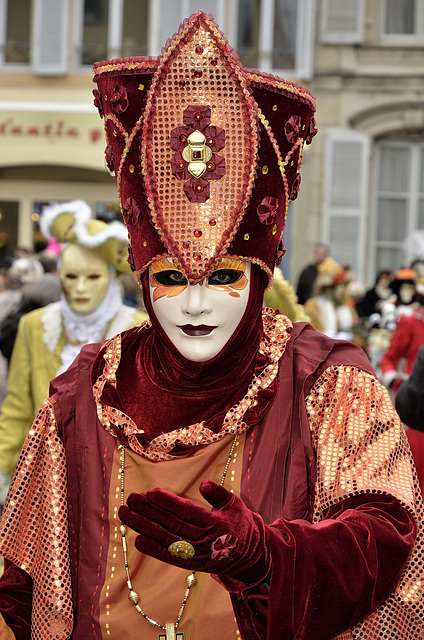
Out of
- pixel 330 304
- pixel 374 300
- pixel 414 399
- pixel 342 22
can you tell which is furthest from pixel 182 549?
pixel 342 22

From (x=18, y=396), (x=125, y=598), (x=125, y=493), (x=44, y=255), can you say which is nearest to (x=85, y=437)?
(x=125, y=493)

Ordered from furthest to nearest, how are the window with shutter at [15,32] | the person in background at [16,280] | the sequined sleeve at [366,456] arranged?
the window with shutter at [15,32] → the person in background at [16,280] → the sequined sleeve at [366,456]

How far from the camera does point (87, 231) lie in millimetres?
4805

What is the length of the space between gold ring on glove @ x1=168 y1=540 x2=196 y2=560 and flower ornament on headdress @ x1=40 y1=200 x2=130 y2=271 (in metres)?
2.95

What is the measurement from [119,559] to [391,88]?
12.8 m

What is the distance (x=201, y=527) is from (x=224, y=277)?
0.65 metres

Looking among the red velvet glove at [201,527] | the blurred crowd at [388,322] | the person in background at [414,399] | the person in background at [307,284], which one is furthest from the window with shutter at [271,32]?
the red velvet glove at [201,527]

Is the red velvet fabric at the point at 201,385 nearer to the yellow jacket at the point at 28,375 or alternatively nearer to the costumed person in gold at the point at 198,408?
the costumed person in gold at the point at 198,408

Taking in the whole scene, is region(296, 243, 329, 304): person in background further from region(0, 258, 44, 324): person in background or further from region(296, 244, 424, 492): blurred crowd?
region(0, 258, 44, 324): person in background

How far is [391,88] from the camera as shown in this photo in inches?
566

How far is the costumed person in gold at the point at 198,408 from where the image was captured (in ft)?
7.28

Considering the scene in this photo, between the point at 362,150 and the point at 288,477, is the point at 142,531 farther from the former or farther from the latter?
the point at 362,150

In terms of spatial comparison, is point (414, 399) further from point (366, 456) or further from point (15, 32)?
point (15, 32)

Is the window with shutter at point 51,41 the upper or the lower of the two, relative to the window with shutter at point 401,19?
lower
